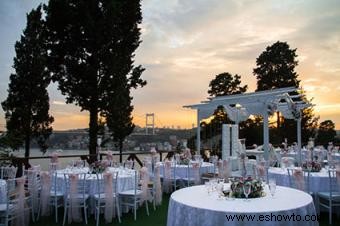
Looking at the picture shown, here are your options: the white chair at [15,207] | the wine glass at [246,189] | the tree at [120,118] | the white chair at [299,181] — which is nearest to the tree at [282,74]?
the tree at [120,118]

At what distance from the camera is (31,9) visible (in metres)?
13.9

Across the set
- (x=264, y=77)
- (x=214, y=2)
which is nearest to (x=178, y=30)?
(x=214, y=2)

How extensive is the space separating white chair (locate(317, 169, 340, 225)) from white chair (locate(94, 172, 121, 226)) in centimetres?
381

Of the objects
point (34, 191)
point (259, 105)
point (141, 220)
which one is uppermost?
point (259, 105)

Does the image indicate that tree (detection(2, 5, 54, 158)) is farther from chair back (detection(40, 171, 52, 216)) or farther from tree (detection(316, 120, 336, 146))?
tree (detection(316, 120, 336, 146))

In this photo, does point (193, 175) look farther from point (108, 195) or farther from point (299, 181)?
point (299, 181)

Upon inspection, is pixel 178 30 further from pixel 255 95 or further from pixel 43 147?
pixel 43 147

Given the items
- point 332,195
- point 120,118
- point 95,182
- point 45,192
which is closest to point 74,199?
point 95,182

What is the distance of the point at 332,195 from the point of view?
623 centimetres

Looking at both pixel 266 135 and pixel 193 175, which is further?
pixel 266 135

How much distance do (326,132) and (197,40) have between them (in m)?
14.8

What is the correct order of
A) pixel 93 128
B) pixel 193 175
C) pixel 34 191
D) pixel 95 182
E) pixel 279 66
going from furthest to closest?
pixel 279 66, pixel 93 128, pixel 193 175, pixel 34 191, pixel 95 182

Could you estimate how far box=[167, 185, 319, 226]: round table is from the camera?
330 centimetres

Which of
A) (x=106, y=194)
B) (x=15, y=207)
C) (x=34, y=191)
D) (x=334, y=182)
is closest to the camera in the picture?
(x=15, y=207)
